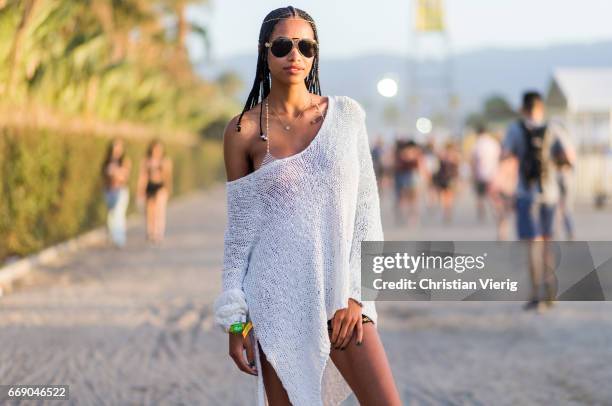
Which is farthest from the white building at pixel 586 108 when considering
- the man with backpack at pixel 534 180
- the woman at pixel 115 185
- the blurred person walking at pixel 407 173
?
the man with backpack at pixel 534 180

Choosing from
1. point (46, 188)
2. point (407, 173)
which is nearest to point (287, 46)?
point (46, 188)

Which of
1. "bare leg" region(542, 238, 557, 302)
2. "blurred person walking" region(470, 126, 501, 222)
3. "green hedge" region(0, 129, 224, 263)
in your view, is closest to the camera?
"bare leg" region(542, 238, 557, 302)

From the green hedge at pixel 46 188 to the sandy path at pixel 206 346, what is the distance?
1598 millimetres

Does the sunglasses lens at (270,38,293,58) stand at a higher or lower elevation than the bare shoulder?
higher

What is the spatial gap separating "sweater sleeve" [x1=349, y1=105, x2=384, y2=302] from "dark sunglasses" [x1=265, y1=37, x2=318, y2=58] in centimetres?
28

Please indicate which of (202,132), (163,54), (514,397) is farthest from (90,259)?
(202,132)

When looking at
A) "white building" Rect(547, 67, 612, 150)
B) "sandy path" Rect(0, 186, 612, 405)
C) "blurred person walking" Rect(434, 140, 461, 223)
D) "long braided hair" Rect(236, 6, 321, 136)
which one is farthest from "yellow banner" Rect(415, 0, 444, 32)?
"long braided hair" Rect(236, 6, 321, 136)

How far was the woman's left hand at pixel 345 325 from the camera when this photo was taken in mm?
3547

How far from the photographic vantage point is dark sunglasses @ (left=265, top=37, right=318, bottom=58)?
3645mm

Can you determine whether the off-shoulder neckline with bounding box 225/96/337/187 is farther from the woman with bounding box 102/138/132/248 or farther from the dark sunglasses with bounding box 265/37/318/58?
the woman with bounding box 102/138/132/248

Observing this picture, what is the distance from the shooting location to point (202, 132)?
6000 cm

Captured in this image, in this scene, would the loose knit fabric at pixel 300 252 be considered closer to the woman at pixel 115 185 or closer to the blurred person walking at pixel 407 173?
the woman at pixel 115 185

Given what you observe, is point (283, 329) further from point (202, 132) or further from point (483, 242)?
point (202, 132)

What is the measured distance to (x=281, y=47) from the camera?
3.65 metres
